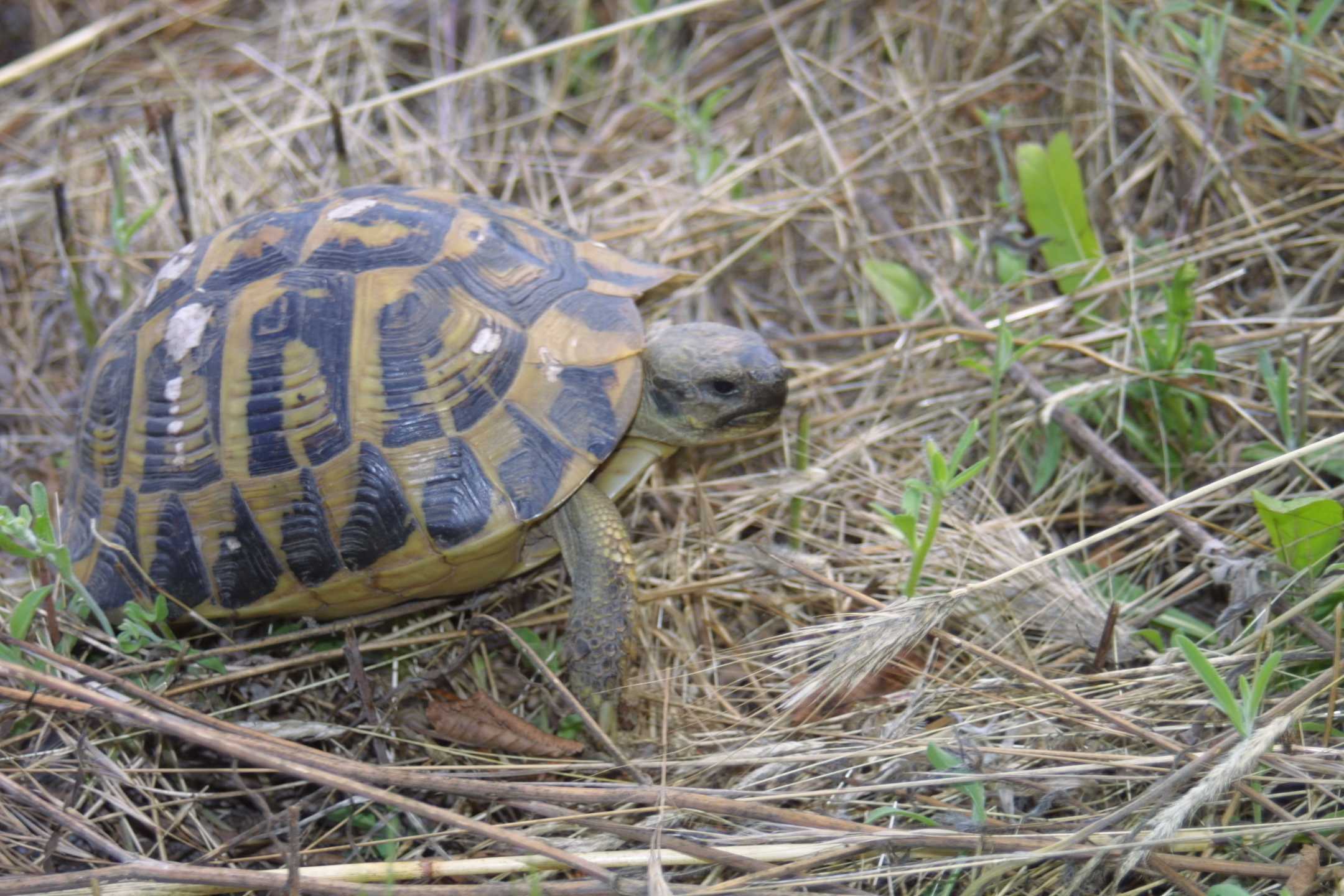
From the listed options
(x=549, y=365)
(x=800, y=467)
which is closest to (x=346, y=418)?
(x=549, y=365)

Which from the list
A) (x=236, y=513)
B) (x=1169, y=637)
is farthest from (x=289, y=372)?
(x=1169, y=637)

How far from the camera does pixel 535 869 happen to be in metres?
1.92

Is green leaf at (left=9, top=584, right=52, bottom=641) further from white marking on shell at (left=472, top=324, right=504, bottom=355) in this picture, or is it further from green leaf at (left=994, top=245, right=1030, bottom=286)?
green leaf at (left=994, top=245, right=1030, bottom=286)

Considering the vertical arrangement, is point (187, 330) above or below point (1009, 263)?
above

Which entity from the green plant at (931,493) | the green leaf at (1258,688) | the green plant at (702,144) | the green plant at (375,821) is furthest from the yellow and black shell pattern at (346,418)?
the green leaf at (1258,688)

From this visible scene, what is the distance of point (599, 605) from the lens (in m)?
2.49

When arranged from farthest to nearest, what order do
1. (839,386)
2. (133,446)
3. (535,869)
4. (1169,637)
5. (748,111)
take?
(748,111), (839,386), (133,446), (1169,637), (535,869)

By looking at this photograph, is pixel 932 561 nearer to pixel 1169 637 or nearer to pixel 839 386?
pixel 1169 637

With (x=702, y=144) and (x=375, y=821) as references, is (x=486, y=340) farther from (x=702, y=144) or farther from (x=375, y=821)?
(x=702, y=144)

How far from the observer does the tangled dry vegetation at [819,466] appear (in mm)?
1946

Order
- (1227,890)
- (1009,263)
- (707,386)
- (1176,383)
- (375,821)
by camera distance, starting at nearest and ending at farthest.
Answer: (1227,890) < (375,821) < (707,386) < (1176,383) < (1009,263)

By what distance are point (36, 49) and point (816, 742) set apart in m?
4.48

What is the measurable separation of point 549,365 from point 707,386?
42 cm

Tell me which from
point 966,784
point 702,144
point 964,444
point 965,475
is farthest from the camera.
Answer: point 702,144
